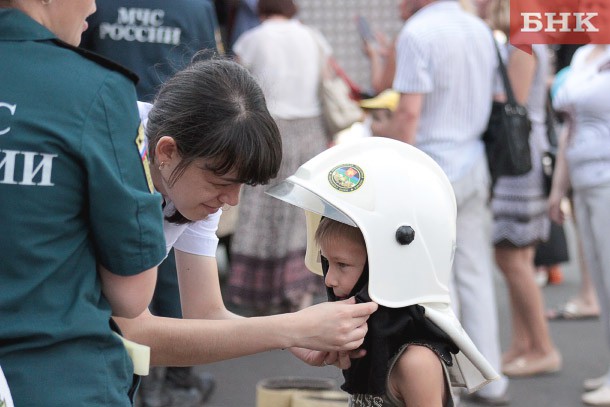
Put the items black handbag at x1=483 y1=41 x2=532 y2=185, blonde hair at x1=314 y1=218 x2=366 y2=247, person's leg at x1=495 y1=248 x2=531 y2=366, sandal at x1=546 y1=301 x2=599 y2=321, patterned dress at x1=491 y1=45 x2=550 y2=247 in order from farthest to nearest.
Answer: sandal at x1=546 y1=301 x2=599 y2=321 < person's leg at x1=495 y1=248 x2=531 y2=366 < patterned dress at x1=491 y1=45 x2=550 y2=247 < black handbag at x1=483 y1=41 x2=532 y2=185 < blonde hair at x1=314 y1=218 x2=366 y2=247

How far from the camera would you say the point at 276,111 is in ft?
20.8

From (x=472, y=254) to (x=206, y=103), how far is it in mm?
2977

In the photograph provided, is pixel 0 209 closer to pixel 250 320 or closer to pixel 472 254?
pixel 250 320

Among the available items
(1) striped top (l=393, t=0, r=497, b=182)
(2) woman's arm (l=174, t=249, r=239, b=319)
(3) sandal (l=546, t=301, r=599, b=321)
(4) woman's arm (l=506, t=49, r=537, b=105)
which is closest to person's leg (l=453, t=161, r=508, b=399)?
(1) striped top (l=393, t=0, r=497, b=182)

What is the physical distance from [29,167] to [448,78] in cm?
332

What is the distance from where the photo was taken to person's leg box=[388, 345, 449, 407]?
2340mm

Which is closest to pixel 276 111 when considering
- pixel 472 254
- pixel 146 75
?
pixel 472 254

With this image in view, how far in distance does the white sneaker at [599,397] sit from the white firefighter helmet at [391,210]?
2.94 m

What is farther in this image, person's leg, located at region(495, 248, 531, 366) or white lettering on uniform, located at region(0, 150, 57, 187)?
person's leg, located at region(495, 248, 531, 366)

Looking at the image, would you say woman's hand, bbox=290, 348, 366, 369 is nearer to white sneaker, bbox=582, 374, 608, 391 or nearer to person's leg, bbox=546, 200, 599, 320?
white sneaker, bbox=582, 374, 608, 391

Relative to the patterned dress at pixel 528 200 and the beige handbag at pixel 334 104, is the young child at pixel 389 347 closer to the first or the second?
the patterned dress at pixel 528 200

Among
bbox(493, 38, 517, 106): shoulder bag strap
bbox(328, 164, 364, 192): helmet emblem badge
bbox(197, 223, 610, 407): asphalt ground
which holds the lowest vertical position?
bbox(197, 223, 610, 407): asphalt ground

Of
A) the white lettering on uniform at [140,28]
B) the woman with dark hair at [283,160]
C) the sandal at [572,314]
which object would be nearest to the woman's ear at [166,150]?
the white lettering on uniform at [140,28]

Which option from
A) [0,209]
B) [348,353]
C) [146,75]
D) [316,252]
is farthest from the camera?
[146,75]
